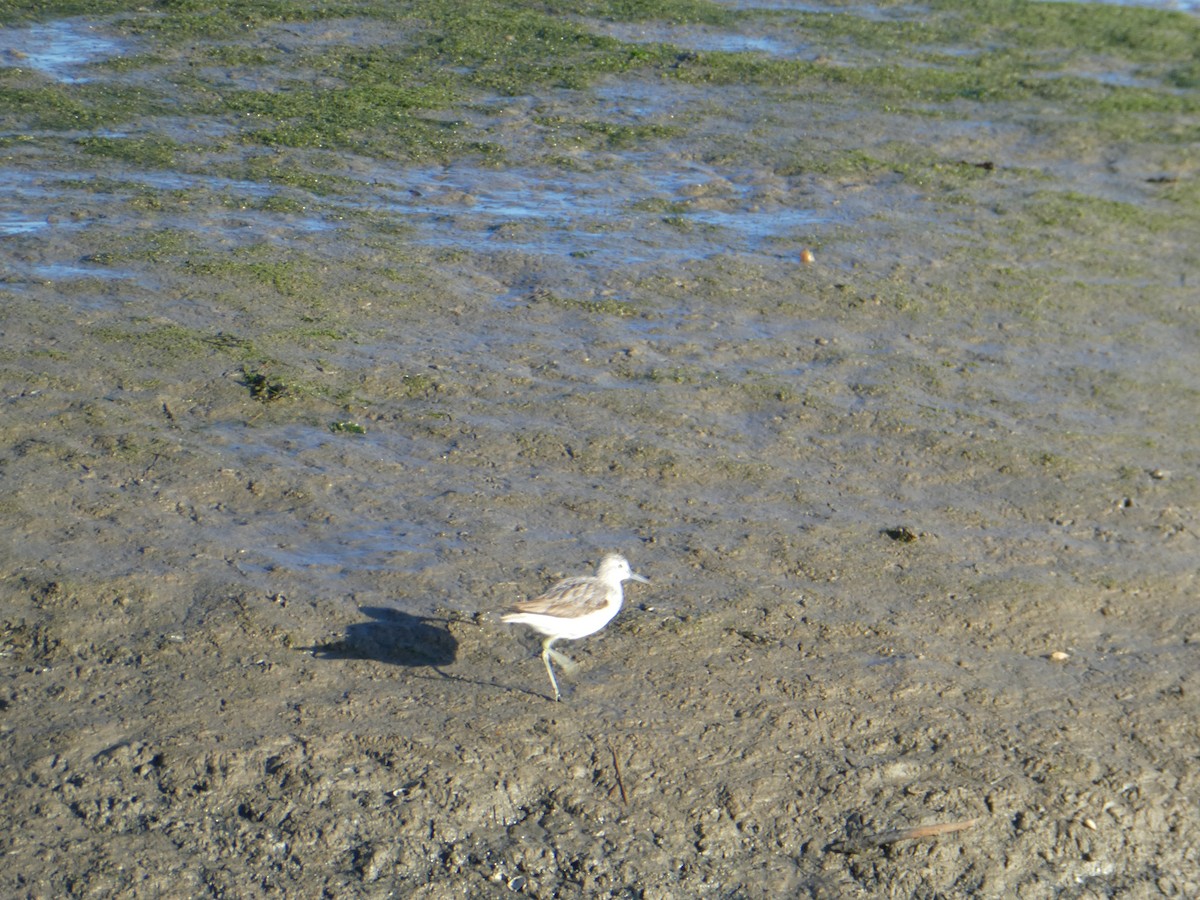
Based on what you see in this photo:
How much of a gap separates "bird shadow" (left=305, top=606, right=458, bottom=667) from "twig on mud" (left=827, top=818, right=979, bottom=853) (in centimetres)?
155

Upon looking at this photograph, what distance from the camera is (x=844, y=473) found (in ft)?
22.4

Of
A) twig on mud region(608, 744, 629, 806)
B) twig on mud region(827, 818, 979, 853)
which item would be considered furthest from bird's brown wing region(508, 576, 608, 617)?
twig on mud region(827, 818, 979, 853)

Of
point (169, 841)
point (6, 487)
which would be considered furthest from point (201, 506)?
point (169, 841)

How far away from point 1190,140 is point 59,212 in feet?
32.0

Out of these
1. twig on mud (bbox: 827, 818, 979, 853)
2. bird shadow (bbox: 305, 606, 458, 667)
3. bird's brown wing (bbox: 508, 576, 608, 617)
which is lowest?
twig on mud (bbox: 827, 818, 979, 853)

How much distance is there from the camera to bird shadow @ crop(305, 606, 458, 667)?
5.07 meters

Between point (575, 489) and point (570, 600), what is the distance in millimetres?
1498

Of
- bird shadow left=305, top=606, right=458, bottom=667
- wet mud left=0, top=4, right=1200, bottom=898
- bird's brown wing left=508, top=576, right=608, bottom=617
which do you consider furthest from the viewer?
bird shadow left=305, top=606, right=458, bottom=667

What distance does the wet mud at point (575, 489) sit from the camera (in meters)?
4.50

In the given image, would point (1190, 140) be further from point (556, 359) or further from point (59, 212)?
point (59, 212)

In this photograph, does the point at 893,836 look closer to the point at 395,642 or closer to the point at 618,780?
the point at 618,780

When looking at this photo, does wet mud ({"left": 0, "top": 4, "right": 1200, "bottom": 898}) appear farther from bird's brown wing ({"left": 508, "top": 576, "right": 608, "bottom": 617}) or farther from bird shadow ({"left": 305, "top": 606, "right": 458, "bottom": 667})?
bird's brown wing ({"left": 508, "top": 576, "right": 608, "bottom": 617})

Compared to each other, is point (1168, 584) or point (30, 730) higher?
point (30, 730)

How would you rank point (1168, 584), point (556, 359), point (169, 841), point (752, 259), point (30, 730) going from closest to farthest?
point (169, 841) < point (30, 730) < point (1168, 584) < point (556, 359) < point (752, 259)
